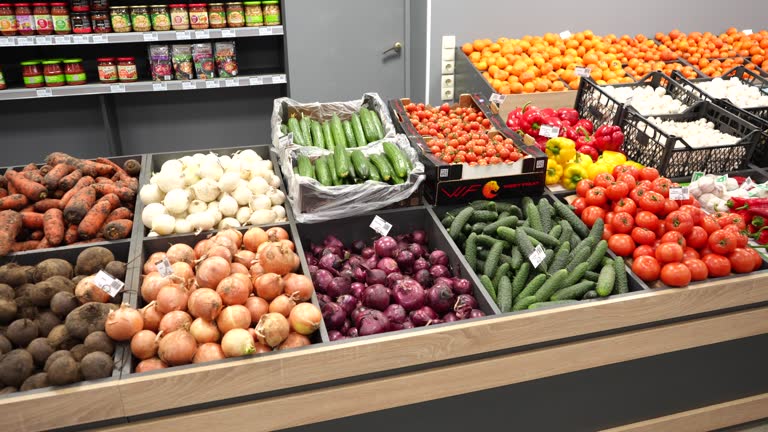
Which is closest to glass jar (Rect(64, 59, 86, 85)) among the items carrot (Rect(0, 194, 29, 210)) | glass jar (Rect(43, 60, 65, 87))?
glass jar (Rect(43, 60, 65, 87))

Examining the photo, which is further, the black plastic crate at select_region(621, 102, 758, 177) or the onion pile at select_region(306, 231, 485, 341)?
the black plastic crate at select_region(621, 102, 758, 177)

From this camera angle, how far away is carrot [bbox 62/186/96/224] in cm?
232

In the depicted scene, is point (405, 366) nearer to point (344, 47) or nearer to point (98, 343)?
point (98, 343)

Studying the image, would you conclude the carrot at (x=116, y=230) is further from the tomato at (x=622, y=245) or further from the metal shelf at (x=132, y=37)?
the metal shelf at (x=132, y=37)

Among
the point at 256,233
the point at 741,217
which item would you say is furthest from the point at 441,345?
the point at 741,217

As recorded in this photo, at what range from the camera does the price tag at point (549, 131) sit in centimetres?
310

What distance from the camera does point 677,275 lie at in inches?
82.0

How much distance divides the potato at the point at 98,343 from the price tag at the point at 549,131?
2.38 meters

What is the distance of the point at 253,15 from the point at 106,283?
3224 mm

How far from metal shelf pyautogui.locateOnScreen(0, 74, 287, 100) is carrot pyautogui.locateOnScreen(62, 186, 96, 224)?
93.8 inches

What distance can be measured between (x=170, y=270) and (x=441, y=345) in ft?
3.27

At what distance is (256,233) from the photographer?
2281 mm

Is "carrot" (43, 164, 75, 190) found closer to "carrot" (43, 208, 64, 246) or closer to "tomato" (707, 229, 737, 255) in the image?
"carrot" (43, 208, 64, 246)

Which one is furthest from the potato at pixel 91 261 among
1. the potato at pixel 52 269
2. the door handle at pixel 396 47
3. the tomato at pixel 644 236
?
the door handle at pixel 396 47
